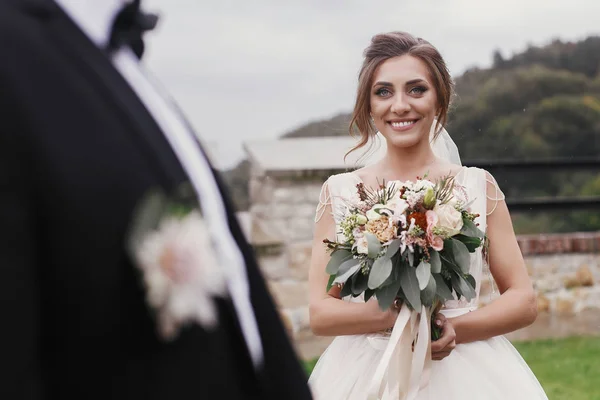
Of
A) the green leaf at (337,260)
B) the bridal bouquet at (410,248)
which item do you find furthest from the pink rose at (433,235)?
the green leaf at (337,260)

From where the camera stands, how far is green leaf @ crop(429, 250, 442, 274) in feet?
9.96

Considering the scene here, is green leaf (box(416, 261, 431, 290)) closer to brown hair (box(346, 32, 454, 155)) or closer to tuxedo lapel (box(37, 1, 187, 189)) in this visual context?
brown hair (box(346, 32, 454, 155))

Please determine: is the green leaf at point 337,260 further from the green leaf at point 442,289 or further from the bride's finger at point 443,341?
the bride's finger at point 443,341

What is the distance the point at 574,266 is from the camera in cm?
977

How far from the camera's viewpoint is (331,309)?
3289mm

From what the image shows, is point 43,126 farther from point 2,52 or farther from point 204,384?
point 204,384

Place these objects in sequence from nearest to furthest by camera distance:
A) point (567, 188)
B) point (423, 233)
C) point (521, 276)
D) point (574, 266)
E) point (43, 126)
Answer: point (43, 126)
point (423, 233)
point (521, 276)
point (574, 266)
point (567, 188)

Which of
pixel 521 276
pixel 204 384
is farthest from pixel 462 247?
pixel 204 384

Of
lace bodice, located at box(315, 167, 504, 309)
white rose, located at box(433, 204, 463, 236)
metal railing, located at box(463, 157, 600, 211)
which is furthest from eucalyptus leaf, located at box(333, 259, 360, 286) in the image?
metal railing, located at box(463, 157, 600, 211)

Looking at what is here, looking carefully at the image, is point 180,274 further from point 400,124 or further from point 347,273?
point 400,124

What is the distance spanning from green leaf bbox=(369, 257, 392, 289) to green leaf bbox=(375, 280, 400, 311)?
0.16ft

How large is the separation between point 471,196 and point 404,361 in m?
0.73

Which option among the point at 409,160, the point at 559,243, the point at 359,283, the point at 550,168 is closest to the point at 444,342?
the point at 359,283

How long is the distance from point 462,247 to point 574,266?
23.4ft
